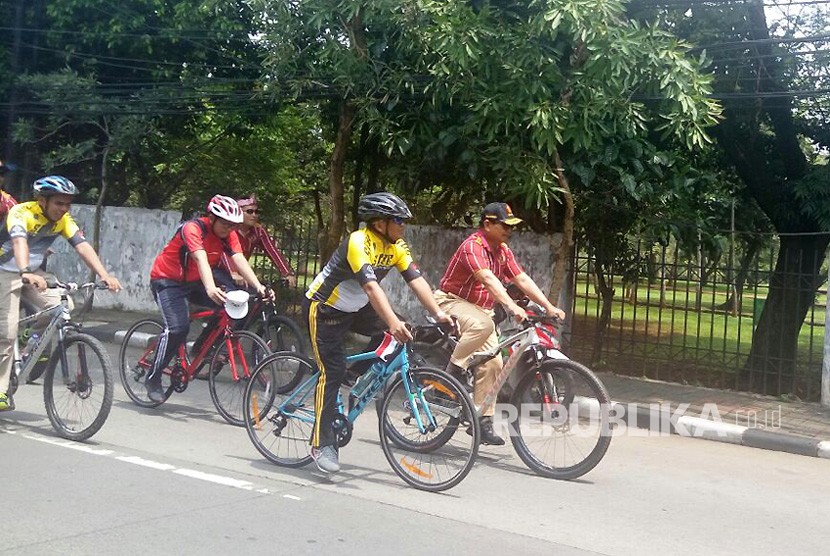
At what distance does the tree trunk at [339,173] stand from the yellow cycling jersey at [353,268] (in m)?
5.93

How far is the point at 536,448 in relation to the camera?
650 cm

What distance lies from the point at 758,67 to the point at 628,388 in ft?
13.9

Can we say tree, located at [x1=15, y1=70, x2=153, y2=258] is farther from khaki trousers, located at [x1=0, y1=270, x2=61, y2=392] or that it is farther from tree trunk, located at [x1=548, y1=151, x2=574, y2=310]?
khaki trousers, located at [x1=0, y1=270, x2=61, y2=392]

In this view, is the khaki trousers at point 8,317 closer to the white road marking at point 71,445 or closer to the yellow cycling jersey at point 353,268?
the white road marking at point 71,445

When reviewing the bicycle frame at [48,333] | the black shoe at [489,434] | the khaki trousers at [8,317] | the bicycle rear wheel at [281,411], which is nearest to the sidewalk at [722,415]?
the black shoe at [489,434]

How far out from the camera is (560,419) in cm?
Answer: 638

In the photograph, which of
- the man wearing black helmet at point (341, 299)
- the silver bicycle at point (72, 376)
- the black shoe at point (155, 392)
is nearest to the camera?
the man wearing black helmet at point (341, 299)

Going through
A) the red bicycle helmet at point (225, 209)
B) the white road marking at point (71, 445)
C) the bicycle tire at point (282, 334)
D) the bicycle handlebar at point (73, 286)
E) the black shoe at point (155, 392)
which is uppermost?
the red bicycle helmet at point (225, 209)

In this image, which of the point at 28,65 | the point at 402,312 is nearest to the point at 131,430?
the point at 402,312

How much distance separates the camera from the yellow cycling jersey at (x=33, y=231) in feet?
23.2

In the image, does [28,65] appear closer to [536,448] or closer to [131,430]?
[131,430]

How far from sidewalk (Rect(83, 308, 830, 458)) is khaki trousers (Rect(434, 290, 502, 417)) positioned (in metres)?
2.41

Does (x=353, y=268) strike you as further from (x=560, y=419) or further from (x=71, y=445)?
(x=71, y=445)

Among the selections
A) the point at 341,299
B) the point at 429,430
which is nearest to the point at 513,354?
the point at 429,430
